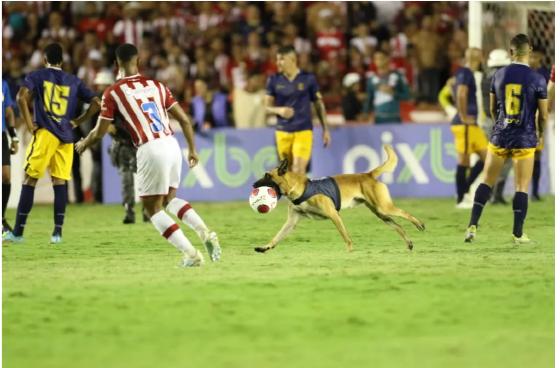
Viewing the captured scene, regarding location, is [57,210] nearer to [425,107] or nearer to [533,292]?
[533,292]

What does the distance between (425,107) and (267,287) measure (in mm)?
11232

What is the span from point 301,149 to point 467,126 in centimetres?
228

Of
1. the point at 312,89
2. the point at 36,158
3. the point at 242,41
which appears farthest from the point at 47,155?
the point at 242,41

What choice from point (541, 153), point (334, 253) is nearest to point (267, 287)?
point (334, 253)

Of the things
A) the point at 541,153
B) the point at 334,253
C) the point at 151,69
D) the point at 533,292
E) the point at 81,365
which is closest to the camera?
the point at 81,365

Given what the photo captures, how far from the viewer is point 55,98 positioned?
11055mm

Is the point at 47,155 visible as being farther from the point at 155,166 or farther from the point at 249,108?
the point at 249,108

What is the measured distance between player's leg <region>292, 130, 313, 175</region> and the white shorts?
17.2 feet

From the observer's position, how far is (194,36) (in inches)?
861

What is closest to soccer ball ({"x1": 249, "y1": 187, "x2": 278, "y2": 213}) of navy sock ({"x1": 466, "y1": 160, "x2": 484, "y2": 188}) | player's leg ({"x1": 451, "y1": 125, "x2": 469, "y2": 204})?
player's leg ({"x1": 451, "y1": 125, "x2": 469, "y2": 204})

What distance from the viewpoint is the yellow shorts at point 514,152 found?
10.6 m

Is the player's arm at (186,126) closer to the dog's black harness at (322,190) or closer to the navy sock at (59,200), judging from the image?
the dog's black harness at (322,190)

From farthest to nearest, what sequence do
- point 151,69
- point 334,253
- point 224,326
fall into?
point 151,69 < point 334,253 < point 224,326

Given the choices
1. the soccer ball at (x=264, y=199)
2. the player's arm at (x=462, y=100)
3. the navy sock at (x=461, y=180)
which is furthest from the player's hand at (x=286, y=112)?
the soccer ball at (x=264, y=199)
